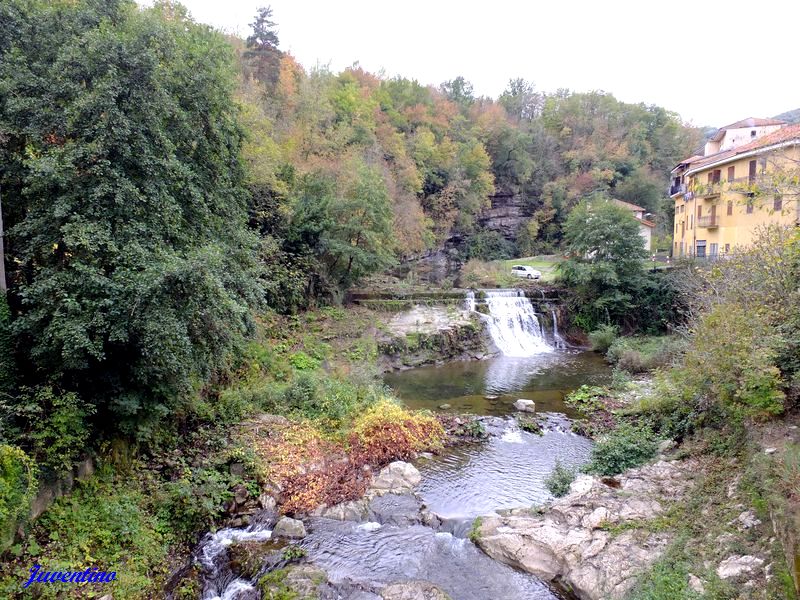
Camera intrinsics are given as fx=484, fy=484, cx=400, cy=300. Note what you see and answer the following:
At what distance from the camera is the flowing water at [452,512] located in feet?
24.9

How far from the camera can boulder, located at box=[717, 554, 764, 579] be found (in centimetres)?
593

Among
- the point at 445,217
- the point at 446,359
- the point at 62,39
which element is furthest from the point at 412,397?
the point at 445,217

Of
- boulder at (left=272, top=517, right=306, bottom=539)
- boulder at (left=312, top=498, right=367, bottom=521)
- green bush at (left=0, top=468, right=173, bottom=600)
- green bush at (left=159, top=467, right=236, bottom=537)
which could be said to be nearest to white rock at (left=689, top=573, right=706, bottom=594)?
boulder at (left=312, top=498, right=367, bottom=521)

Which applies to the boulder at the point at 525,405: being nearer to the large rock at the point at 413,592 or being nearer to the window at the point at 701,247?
the large rock at the point at 413,592

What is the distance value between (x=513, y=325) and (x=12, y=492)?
23.1m

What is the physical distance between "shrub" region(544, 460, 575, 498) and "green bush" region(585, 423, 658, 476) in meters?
0.71

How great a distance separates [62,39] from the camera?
9.02m

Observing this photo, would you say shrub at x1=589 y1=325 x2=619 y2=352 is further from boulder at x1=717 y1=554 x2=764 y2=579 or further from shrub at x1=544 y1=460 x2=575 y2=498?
boulder at x1=717 y1=554 x2=764 y2=579

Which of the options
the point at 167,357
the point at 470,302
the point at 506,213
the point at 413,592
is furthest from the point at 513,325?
the point at 506,213

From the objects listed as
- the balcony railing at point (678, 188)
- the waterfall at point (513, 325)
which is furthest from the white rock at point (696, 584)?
the balcony railing at point (678, 188)

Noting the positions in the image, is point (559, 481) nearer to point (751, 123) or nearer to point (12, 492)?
point (12, 492)

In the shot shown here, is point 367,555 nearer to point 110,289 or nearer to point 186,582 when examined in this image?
point 186,582

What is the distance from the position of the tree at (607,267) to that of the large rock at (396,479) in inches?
749

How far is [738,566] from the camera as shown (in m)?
6.08
